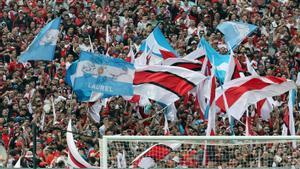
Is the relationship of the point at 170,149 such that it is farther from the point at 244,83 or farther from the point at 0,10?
the point at 0,10

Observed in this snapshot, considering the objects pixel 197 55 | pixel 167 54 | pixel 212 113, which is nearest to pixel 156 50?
pixel 167 54

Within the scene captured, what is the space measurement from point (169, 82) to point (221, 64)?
1188mm

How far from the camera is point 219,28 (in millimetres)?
33688

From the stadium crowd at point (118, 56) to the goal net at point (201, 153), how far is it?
0.04m

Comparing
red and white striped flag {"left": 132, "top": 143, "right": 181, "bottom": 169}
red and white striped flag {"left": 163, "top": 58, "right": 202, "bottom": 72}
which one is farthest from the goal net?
red and white striped flag {"left": 163, "top": 58, "right": 202, "bottom": 72}

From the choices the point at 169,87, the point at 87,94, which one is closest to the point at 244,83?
the point at 169,87

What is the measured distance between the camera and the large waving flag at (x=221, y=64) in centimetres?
2864

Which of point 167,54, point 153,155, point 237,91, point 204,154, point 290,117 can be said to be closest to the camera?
point 153,155

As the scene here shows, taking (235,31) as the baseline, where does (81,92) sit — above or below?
below

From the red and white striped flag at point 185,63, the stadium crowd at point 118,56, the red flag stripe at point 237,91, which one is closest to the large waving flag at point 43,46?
the stadium crowd at point 118,56

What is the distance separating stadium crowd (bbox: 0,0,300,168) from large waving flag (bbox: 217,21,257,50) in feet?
1.22

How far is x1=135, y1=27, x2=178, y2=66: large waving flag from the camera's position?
30.6 meters

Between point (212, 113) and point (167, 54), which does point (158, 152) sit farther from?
point (167, 54)

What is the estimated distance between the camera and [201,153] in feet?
77.9
